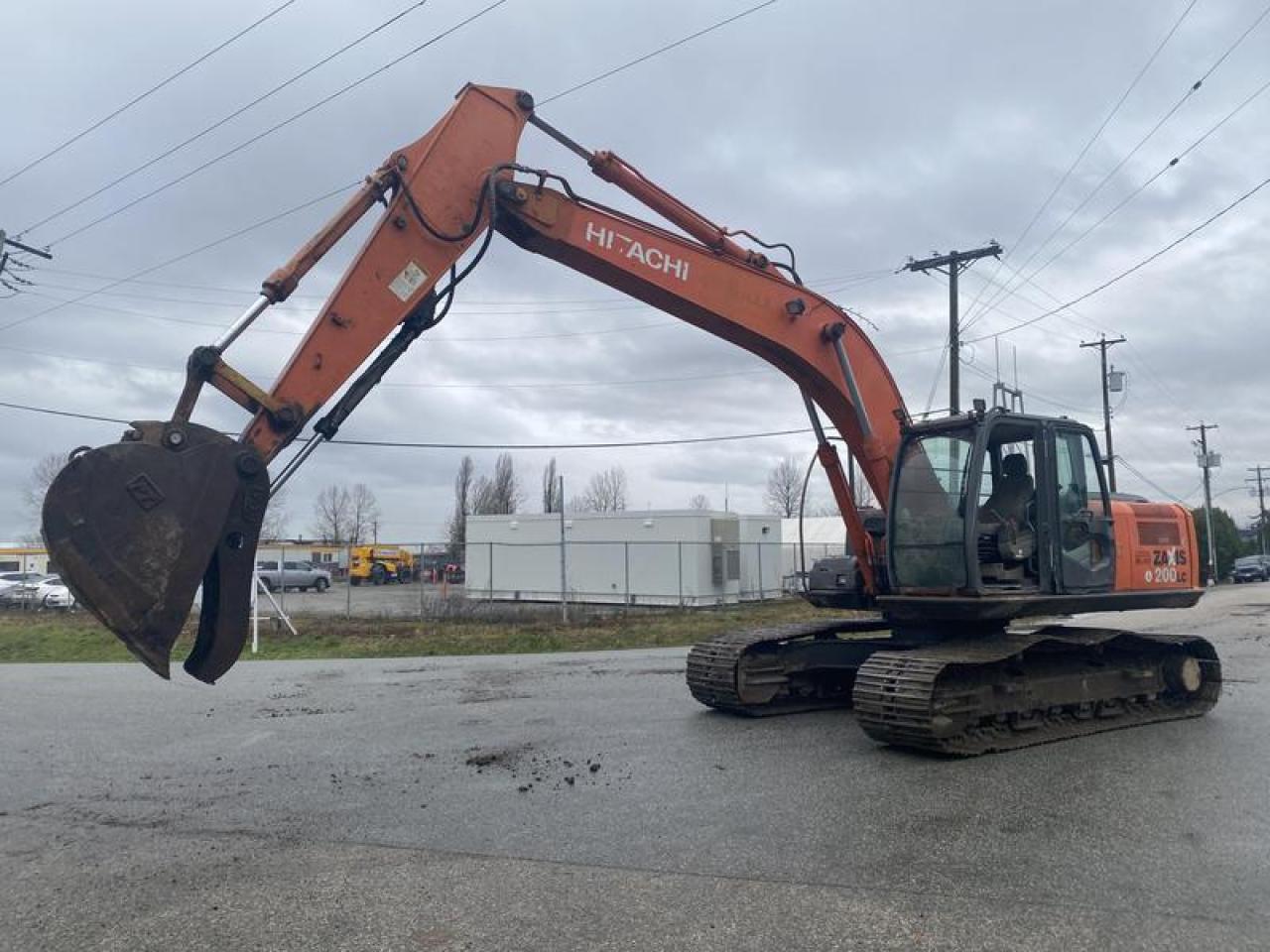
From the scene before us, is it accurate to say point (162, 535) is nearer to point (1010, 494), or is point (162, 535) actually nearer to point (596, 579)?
point (1010, 494)

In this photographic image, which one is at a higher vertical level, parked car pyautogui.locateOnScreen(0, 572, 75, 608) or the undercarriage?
parked car pyautogui.locateOnScreen(0, 572, 75, 608)

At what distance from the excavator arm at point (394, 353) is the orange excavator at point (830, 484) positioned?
0.05 feet

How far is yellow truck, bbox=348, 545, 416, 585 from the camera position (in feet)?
195

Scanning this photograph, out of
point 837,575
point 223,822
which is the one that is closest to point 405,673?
point 837,575

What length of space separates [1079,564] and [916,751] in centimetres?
238

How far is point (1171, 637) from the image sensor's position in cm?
1030

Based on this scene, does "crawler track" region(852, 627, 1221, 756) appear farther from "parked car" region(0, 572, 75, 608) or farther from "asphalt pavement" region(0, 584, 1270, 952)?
"parked car" region(0, 572, 75, 608)

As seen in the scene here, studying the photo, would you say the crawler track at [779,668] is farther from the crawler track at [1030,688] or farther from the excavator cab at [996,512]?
the excavator cab at [996,512]

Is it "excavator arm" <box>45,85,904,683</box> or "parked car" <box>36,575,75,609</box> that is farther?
"parked car" <box>36,575,75,609</box>

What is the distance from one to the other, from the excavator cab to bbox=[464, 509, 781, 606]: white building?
68.2 ft

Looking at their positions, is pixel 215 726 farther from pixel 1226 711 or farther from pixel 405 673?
pixel 1226 711

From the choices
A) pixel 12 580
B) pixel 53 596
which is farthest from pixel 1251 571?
pixel 12 580

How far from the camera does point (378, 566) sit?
59.6 metres

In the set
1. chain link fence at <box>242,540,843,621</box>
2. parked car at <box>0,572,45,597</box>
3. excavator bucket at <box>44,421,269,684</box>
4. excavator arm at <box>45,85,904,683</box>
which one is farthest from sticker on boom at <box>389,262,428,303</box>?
parked car at <box>0,572,45,597</box>
